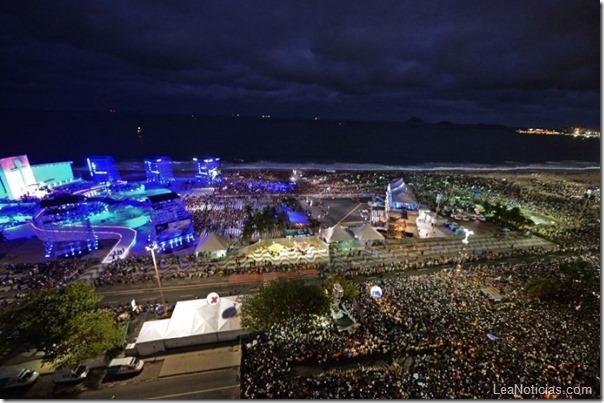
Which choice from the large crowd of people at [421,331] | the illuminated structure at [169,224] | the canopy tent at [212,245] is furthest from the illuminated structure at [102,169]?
the canopy tent at [212,245]

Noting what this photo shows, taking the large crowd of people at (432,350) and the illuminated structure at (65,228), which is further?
the illuminated structure at (65,228)

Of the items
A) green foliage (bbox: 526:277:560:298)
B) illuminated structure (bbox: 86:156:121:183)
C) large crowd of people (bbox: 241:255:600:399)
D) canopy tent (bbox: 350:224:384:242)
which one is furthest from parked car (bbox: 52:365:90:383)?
illuminated structure (bbox: 86:156:121:183)

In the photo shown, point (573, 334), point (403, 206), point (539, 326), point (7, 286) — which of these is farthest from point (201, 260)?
point (573, 334)

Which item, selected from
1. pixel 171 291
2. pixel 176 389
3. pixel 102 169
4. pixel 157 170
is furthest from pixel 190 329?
pixel 102 169

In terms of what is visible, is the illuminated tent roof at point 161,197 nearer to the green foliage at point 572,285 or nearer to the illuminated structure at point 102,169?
the illuminated structure at point 102,169

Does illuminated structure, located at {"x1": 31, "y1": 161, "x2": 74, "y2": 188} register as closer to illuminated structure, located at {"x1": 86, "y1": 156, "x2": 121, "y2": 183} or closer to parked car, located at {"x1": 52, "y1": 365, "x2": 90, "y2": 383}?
illuminated structure, located at {"x1": 86, "y1": 156, "x2": 121, "y2": 183}

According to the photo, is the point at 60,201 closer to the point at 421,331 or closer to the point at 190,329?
the point at 190,329

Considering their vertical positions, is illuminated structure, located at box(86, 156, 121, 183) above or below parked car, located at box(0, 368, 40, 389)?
above
